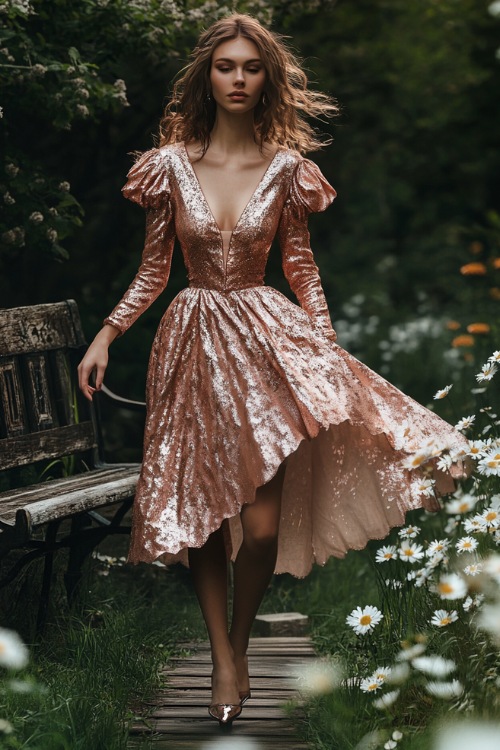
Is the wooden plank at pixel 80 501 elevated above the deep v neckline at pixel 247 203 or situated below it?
below

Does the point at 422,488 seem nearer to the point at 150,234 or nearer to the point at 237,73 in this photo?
the point at 150,234

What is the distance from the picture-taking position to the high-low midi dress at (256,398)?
11.2 ft

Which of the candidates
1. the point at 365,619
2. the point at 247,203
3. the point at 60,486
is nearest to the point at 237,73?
the point at 247,203

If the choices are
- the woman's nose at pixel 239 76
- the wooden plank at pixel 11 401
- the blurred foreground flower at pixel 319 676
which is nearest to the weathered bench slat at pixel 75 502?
the wooden plank at pixel 11 401

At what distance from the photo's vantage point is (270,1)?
5.57 meters

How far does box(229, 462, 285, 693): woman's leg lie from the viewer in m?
3.39

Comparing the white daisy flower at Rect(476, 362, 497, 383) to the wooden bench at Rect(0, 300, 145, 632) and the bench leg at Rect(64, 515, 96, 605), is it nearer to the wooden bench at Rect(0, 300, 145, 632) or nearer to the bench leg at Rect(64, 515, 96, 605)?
the wooden bench at Rect(0, 300, 145, 632)

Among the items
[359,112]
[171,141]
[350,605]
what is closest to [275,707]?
[350,605]

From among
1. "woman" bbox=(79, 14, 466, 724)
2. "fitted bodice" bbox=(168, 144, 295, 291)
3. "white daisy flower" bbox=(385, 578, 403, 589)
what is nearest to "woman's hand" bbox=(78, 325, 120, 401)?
"woman" bbox=(79, 14, 466, 724)

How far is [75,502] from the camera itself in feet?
12.2

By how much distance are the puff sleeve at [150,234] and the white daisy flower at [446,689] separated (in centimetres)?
142

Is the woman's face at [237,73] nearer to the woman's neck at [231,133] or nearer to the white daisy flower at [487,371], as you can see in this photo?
the woman's neck at [231,133]

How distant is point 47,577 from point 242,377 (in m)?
1.08

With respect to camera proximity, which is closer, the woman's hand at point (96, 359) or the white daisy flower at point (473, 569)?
the white daisy flower at point (473, 569)
